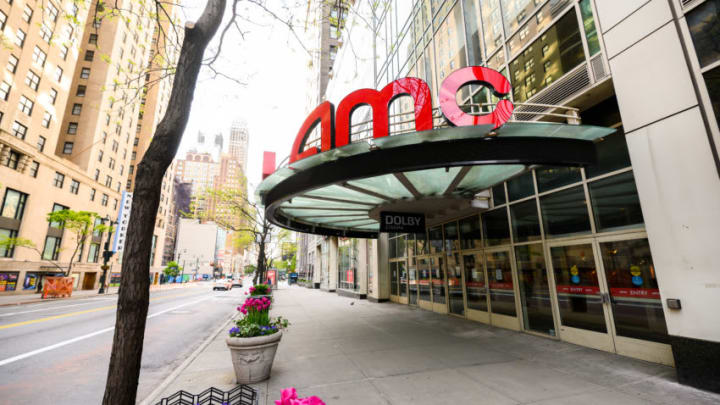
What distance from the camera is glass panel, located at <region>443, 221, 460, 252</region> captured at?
12289 millimetres

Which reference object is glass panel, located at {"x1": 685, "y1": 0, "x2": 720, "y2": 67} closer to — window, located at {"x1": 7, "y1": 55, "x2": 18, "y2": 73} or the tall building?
the tall building

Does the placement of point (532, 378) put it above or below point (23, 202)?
below

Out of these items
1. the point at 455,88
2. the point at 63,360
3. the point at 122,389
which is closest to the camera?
the point at 122,389

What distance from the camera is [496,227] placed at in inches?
400

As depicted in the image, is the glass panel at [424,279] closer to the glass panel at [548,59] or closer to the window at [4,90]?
the glass panel at [548,59]

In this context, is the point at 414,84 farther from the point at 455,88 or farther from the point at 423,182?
the point at 423,182

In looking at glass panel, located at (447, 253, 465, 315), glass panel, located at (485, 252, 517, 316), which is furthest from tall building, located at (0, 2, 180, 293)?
glass panel, located at (485, 252, 517, 316)

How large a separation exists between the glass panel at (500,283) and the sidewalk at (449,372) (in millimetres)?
949

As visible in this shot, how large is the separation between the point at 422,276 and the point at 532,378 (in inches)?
377

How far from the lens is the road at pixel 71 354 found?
5.43m

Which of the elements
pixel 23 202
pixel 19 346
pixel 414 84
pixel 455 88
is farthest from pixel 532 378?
pixel 23 202

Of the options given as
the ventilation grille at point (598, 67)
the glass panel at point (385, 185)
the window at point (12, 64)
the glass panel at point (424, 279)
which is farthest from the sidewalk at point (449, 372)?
the window at point (12, 64)

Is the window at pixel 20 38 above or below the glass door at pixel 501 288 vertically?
above

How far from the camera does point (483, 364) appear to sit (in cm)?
618
